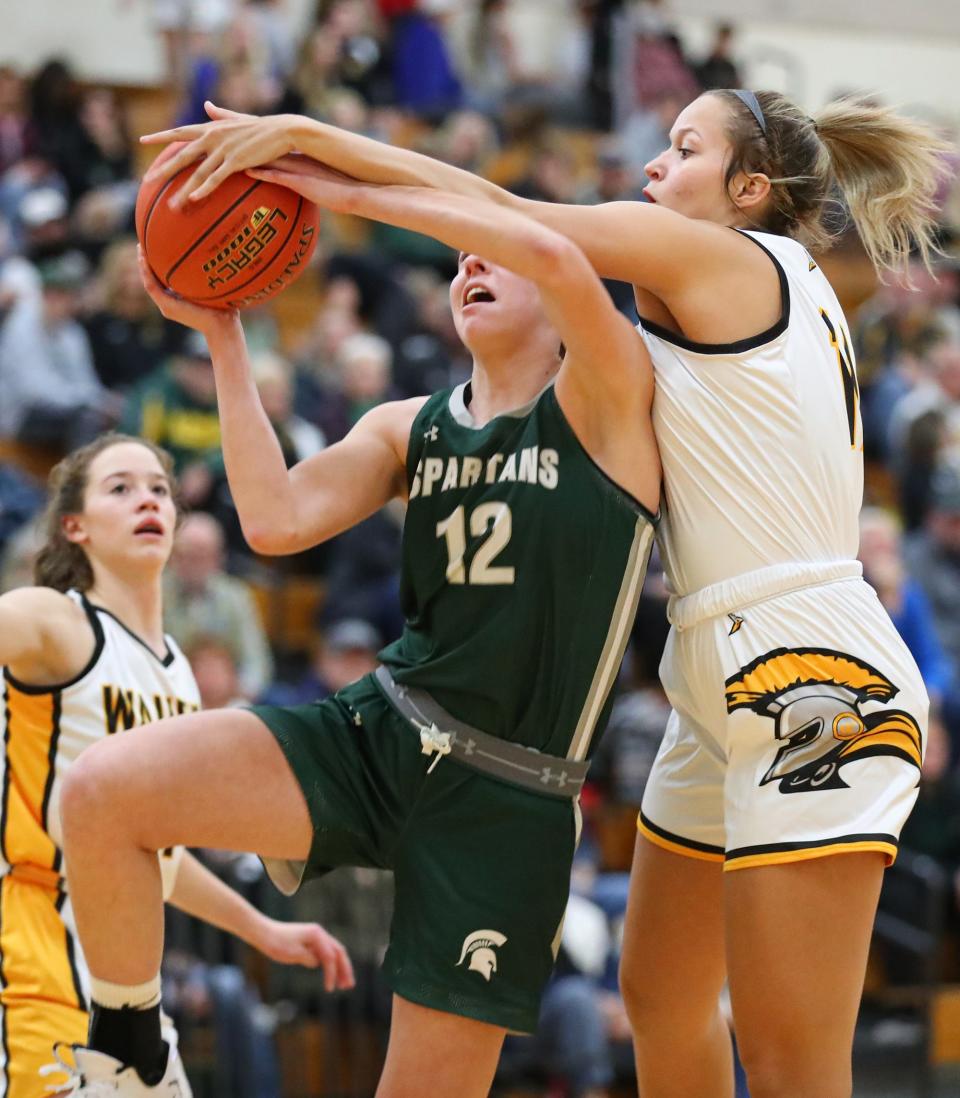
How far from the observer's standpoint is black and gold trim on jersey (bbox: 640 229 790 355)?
135 inches

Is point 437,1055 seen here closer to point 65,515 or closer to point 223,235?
point 223,235

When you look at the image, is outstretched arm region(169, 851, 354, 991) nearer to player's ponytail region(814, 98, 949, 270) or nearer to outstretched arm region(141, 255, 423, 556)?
outstretched arm region(141, 255, 423, 556)

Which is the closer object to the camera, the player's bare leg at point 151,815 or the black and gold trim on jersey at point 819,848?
the black and gold trim on jersey at point 819,848

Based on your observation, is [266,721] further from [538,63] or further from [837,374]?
[538,63]

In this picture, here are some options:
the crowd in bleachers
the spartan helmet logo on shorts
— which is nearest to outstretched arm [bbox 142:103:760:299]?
the spartan helmet logo on shorts

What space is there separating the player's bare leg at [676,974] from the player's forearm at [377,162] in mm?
1498

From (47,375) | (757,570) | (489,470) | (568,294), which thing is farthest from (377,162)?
(47,375)

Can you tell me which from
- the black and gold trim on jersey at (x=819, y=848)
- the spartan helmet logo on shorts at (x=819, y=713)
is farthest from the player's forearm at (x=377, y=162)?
the black and gold trim on jersey at (x=819, y=848)

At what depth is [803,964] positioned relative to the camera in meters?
3.24

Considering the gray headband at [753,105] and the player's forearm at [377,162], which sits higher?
the gray headband at [753,105]

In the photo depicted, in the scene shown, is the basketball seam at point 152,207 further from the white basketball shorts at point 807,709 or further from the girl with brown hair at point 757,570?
the white basketball shorts at point 807,709

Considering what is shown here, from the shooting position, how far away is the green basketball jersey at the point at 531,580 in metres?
3.45

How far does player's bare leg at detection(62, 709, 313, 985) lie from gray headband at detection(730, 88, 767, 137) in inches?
65.5

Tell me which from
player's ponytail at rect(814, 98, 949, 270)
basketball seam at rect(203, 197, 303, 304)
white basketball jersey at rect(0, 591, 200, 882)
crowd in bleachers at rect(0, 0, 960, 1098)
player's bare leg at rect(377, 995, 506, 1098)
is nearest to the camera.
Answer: player's bare leg at rect(377, 995, 506, 1098)
